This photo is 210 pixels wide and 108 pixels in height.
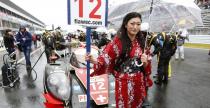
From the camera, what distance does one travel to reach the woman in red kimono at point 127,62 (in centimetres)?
276

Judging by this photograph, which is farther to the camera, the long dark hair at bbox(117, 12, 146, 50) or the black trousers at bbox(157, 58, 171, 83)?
the black trousers at bbox(157, 58, 171, 83)

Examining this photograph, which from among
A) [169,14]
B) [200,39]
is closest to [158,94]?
[169,14]

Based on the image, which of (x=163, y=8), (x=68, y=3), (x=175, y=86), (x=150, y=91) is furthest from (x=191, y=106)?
(x=68, y=3)

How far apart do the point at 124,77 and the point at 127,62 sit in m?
0.17

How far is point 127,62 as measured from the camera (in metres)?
2.78

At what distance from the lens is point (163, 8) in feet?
11.5

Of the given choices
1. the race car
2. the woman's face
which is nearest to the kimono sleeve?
the woman's face

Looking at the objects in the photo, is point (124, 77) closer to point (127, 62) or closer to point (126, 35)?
point (127, 62)

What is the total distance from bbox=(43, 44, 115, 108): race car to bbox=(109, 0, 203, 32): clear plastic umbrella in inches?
64.9

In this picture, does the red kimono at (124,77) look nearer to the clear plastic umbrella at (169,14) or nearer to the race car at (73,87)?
the clear plastic umbrella at (169,14)

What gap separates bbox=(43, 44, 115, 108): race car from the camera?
409 cm

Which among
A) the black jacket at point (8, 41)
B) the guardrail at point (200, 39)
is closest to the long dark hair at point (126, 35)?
the black jacket at point (8, 41)

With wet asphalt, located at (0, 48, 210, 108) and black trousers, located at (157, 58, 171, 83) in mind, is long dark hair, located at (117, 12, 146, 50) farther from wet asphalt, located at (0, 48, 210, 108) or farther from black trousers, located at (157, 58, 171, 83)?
black trousers, located at (157, 58, 171, 83)

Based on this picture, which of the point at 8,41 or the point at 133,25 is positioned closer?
the point at 133,25
